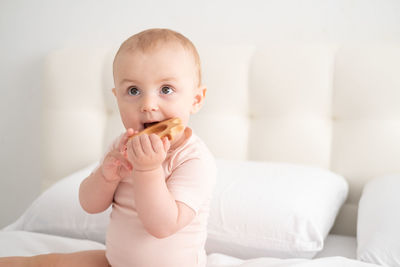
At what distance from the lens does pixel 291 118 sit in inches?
65.1

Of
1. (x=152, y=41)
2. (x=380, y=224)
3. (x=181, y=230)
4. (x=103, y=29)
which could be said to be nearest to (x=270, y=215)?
(x=380, y=224)

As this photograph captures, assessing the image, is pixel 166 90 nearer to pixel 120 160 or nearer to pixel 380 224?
pixel 120 160

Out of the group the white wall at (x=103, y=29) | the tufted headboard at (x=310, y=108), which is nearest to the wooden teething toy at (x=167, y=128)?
the tufted headboard at (x=310, y=108)

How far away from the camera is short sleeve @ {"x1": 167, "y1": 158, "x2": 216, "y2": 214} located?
0.87 metres

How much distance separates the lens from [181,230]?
0.93 metres

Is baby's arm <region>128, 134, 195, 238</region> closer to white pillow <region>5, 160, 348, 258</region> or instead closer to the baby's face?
the baby's face

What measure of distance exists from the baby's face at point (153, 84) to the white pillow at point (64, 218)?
1.89ft

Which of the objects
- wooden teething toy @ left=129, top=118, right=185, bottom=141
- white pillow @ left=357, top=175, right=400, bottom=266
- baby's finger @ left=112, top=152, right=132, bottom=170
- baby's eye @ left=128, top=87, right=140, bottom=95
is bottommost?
white pillow @ left=357, top=175, right=400, bottom=266

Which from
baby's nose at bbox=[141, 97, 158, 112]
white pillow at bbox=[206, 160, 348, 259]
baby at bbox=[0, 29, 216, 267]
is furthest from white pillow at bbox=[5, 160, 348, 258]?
baby's nose at bbox=[141, 97, 158, 112]

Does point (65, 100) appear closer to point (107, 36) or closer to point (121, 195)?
point (107, 36)

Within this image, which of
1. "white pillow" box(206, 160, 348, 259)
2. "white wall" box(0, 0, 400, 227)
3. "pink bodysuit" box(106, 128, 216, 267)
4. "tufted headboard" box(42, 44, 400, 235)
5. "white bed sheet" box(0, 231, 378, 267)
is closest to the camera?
"pink bodysuit" box(106, 128, 216, 267)

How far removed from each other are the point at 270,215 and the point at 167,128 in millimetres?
538

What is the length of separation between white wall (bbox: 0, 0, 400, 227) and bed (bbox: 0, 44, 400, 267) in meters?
0.10

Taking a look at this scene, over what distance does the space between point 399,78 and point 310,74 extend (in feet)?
0.96
